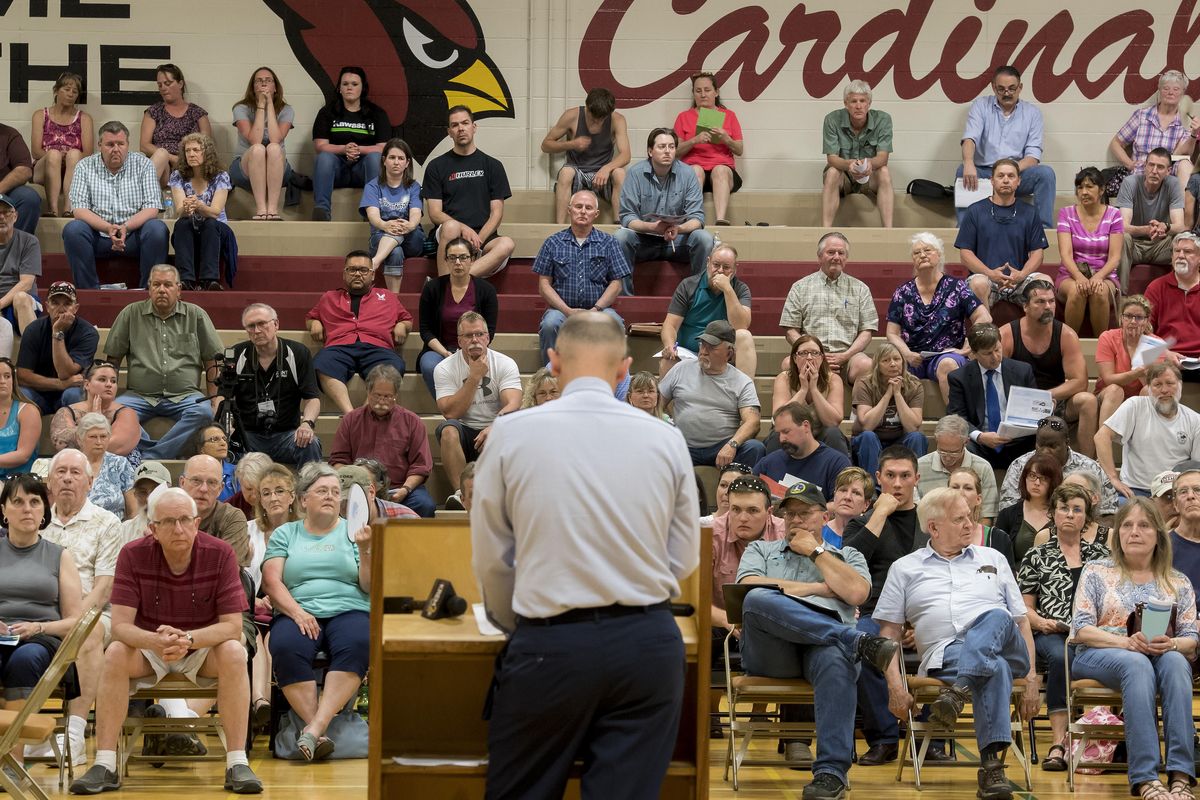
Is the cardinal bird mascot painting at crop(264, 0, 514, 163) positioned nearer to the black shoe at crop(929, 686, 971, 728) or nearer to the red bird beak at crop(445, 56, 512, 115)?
the red bird beak at crop(445, 56, 512, 115)

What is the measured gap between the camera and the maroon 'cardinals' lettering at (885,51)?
42.6 ft

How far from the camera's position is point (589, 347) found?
3.42 meters

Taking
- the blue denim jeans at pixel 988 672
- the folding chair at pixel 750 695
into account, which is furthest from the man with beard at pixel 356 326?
the blue denim jeans at pixel 988 672

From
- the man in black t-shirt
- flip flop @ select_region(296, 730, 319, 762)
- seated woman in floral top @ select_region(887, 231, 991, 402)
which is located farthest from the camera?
the man in black t-shirt

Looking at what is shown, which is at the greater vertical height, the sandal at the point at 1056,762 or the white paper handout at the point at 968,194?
the white paper handout at the point at 968,194

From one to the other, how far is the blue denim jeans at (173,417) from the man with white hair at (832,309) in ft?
11.9

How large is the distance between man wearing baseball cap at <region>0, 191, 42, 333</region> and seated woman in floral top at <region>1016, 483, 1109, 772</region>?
6485 mm

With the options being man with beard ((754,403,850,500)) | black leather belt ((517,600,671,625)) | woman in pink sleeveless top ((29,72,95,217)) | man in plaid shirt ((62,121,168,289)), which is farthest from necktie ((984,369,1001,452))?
woman in pink sleeveless top ((29,72,95,217))

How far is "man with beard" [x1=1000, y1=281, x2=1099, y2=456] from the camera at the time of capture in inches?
360

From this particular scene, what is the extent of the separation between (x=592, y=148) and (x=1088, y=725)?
6966mm

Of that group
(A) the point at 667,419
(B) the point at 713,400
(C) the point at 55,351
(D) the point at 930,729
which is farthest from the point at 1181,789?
(C) the point at 55,351

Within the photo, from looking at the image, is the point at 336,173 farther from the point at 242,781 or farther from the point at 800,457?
the point at 242,781

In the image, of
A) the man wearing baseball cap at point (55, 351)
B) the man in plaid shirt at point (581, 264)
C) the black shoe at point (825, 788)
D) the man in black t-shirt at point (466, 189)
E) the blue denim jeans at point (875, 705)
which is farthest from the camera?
the man in black t-shirt at point (466, 189)

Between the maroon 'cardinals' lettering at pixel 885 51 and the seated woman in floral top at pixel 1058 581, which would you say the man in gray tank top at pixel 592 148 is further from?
the seated woman in floral top at pixel 1058 581
